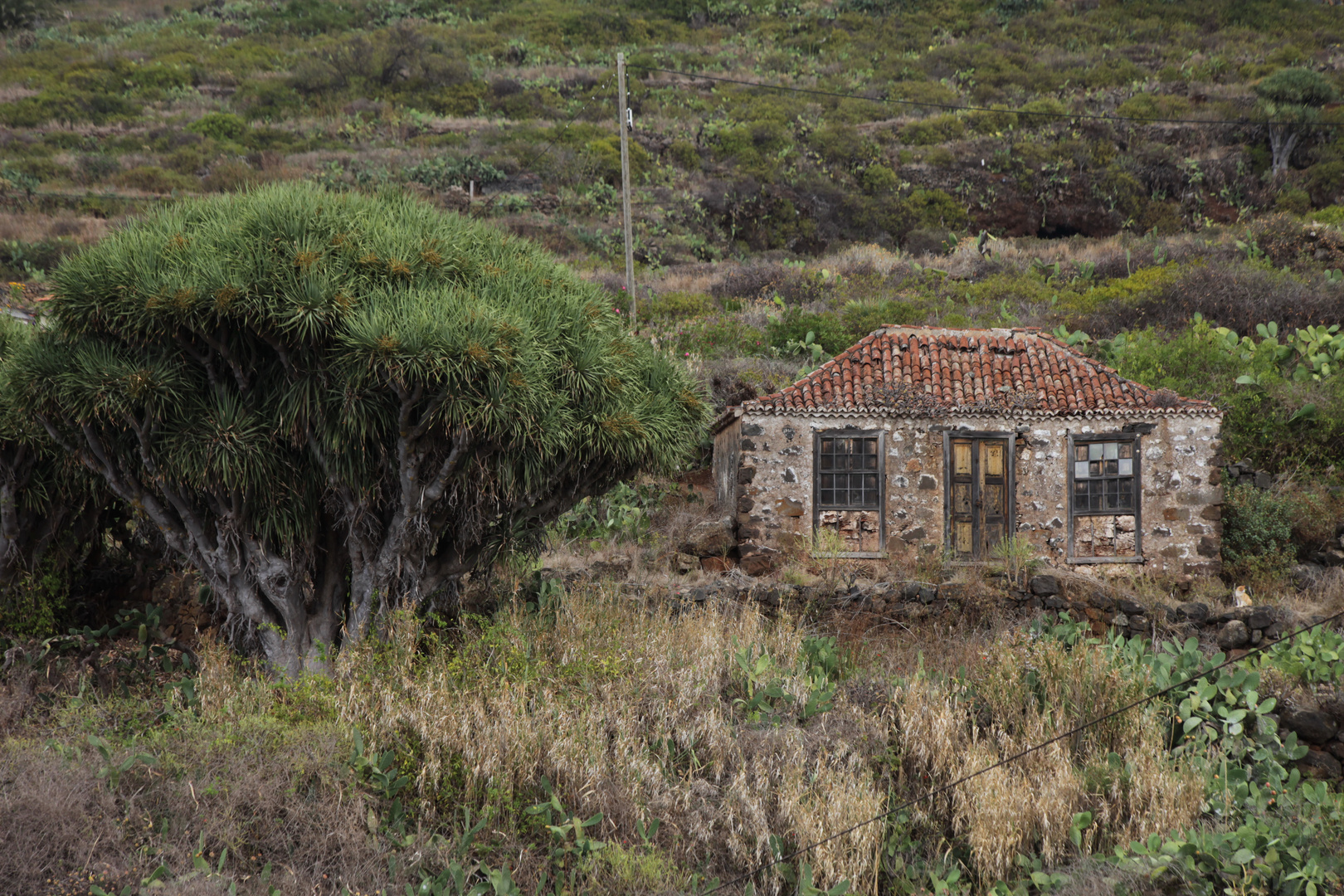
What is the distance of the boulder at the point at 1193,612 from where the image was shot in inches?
444

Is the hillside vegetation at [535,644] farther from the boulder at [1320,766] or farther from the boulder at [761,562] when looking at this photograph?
the boulder at [761,562]

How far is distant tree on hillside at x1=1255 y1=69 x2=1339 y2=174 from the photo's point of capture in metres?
34.2

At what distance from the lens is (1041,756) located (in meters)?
Answer: 7.39

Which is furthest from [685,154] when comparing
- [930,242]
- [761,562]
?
[761,562]

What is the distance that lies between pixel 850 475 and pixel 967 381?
8.24 feet

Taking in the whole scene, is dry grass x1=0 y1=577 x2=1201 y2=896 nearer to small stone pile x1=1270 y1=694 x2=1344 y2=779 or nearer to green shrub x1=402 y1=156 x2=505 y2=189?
small stone pile x1=1270 y1=694 x2=1344 y2=779

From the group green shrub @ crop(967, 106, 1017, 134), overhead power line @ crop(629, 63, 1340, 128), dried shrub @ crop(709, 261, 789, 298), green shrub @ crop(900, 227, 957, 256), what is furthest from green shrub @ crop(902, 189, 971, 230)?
dried shrub @ crop(709, 261, 789, 298)

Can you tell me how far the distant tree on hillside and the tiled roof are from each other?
2581cm

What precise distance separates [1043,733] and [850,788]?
1.91 m

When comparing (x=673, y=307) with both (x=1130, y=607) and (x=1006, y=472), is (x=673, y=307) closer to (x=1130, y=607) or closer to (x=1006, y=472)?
(x=1006, y=472)

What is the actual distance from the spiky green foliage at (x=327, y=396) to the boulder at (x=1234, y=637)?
6944 millimetres

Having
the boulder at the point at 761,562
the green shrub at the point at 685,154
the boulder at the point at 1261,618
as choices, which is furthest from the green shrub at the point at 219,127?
the boulder at the point at 1261,618

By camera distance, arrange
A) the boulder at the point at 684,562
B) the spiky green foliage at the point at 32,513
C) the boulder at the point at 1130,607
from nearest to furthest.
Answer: the spiky green foliage at the point at 32,513, the boulder at the point at 1130,607, the boulder at the point at 684,562

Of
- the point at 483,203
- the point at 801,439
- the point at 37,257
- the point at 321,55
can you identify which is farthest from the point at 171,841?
the point at 321,55
